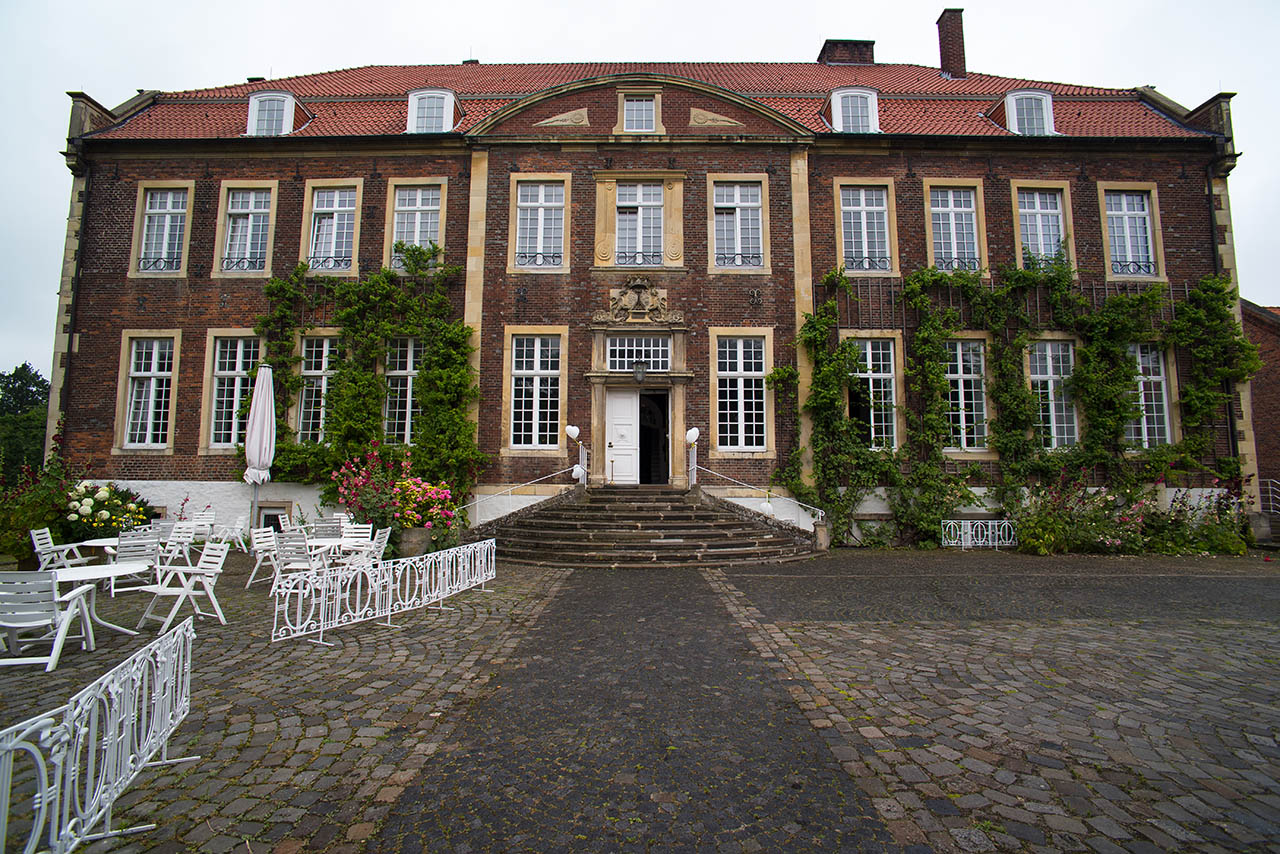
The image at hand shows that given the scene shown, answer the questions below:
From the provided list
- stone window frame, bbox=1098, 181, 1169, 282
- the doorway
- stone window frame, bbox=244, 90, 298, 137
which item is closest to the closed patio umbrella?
stone window frame, bbox=244, 90, 298, 137

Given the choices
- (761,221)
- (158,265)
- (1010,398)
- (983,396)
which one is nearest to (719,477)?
(761,221)

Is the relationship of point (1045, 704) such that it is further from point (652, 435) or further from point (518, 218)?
point (652, 435)

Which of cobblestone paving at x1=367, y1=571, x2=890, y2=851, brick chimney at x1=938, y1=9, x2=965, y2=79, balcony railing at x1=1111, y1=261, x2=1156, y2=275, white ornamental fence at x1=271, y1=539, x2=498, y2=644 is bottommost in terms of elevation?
cobblestone paving at x1=367, y1=571, x2=890, y2=851

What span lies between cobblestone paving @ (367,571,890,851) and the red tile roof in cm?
1385

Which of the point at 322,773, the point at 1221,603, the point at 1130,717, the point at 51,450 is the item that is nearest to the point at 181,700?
the point at 322,773

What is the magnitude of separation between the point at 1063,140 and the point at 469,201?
46.2 ft

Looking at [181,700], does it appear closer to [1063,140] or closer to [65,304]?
[65,304]

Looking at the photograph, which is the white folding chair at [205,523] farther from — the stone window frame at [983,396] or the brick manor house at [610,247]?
the stone window frame at [983,396]

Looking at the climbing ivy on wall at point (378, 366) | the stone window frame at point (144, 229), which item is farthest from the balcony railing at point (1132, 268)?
the stone window frame at point (144, 229)

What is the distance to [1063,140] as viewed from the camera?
558 inches

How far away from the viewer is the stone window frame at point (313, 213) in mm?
14195

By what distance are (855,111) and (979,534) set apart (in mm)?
10374

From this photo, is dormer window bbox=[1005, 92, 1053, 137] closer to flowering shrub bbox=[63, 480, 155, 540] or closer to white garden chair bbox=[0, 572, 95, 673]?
white garden chair bbox=[0, 572, 95, 673]

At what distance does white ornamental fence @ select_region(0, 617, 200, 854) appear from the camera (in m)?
2.01
